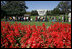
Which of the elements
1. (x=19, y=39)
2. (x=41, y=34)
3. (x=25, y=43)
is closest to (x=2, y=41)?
(x=19, y=39)

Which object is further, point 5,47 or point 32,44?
point 5,47

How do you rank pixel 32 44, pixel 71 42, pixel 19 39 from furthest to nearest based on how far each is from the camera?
pixel 19 39 → pixel 71 42 → pixel 32 44

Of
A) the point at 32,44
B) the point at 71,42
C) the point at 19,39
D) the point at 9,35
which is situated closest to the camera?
the point at 32,44

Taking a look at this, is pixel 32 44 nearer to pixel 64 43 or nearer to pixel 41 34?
pixel 41 34

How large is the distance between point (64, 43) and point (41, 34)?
0.62 metres

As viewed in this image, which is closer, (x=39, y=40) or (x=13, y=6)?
(x=39, y=40)

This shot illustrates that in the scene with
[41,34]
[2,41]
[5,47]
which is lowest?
[5,47]

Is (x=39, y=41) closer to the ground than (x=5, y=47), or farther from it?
farther from it

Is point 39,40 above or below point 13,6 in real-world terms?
below

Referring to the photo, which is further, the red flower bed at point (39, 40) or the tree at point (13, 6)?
the tree at point (13, 6)

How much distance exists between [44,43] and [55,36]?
350mm

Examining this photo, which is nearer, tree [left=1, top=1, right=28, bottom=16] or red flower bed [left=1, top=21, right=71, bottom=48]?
red flower bed [left=1, top=21, right=71, bottom=48]

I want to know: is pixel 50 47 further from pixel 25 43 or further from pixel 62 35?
pixel 25 43

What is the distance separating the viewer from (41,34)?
2254 millimetres
